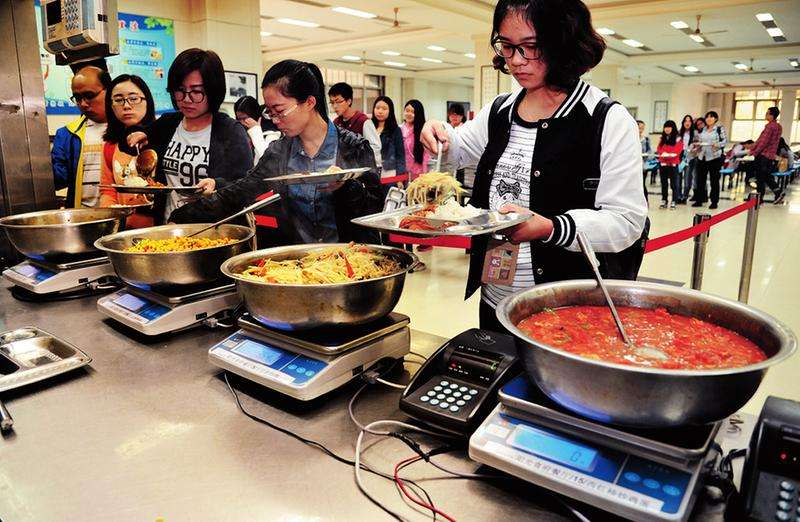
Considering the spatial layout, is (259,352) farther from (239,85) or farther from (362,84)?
(362,84)

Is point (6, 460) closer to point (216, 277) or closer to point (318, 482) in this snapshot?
point (318, 482)

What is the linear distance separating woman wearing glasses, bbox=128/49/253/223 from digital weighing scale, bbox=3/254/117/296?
18.0 inches

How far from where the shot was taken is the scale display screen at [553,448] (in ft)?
2.72

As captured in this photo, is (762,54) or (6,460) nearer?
(6,460)

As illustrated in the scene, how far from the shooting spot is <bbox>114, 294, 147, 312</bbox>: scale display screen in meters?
1.70

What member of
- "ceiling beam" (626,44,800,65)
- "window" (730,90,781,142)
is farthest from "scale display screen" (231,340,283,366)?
"window" (730,90,781,142)

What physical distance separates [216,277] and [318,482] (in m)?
0.92

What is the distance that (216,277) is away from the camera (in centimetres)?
172

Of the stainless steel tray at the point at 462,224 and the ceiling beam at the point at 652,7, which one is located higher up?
the ceiling beam at the point at 652,7

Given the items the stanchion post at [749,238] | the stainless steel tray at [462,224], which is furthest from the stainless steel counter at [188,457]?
the stanchion post at [749,238]

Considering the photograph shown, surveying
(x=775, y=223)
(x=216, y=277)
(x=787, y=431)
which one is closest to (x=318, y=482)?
(x=787, y=431)

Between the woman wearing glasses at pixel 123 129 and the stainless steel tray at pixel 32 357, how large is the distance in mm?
1029

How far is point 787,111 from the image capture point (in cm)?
2414

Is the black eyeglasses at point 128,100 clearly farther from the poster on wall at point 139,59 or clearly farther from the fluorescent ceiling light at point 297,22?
the fluorescent ceiling light at point 297,22
